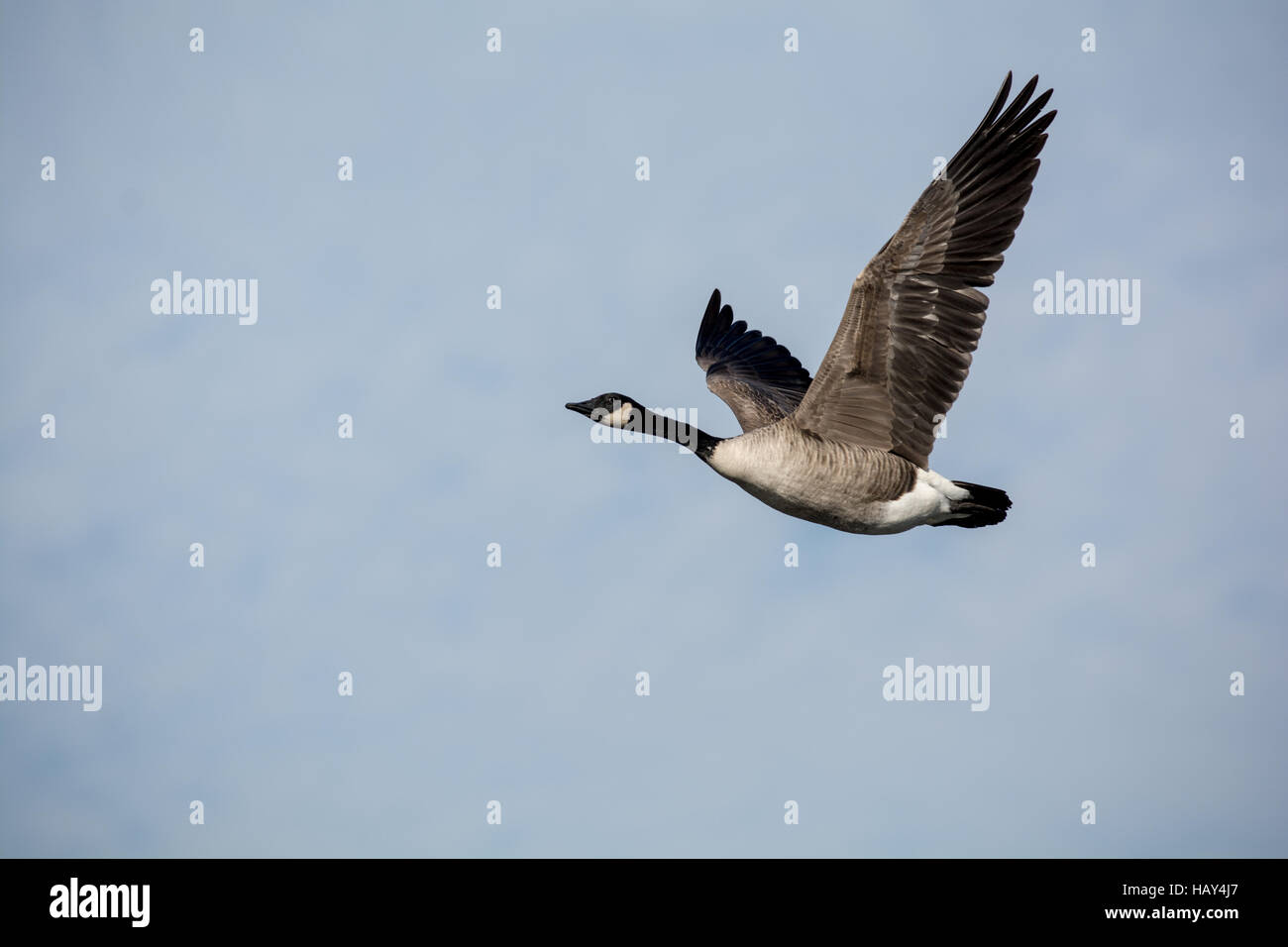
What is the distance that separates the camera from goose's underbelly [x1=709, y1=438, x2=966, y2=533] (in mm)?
11477

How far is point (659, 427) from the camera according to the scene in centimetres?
1255

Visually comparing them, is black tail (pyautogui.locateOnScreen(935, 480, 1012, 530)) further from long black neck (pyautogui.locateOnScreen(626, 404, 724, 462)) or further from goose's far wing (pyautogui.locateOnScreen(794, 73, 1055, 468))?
long black neck (pyautogui.locateOnScreen(626, 404, 724, 462))

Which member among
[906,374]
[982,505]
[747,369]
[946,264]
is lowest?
[982,505]

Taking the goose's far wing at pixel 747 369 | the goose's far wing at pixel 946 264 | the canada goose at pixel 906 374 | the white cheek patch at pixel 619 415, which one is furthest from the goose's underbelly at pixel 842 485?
the goose's far wing at pixel 747 369

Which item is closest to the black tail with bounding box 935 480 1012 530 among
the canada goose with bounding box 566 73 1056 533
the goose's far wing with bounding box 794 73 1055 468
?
the canada goose with bounding box 566 73 1056 533

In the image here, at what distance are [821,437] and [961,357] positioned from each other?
1.37 metres

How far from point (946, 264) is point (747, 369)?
553 centimetres

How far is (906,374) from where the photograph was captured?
37.9 feet

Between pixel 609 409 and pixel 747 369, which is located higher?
pixel 747 369

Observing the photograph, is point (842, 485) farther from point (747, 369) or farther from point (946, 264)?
point (747, 369)

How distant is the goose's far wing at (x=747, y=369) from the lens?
599 inches

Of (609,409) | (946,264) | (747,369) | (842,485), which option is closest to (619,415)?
(609,409)

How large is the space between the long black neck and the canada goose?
0.01 m

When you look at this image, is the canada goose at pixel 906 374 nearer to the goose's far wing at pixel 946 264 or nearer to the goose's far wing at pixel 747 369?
the goose's far wing at pixel 946 264
